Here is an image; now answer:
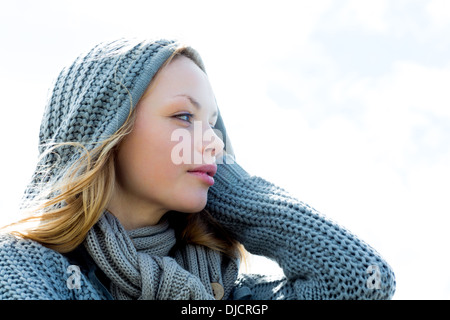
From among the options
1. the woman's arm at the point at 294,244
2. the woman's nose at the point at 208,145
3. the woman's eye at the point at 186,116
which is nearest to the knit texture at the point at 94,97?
the woman's eye at the point at 186,116

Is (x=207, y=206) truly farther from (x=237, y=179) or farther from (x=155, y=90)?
(x=155, y=90)

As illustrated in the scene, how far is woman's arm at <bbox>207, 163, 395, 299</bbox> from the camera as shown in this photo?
78.8 inches

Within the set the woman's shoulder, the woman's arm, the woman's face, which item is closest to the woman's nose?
the woman's face

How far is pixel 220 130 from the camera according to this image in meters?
2.65

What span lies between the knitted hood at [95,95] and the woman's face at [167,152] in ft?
0.25

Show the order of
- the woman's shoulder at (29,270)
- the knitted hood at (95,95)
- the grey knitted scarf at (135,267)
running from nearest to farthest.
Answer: the woman's shoulder at (29,270)
the grey knitted scarf at (135,267)
the knitted hood at (95,95)

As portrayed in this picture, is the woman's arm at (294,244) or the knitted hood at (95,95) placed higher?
the knitted hood at (95,95)

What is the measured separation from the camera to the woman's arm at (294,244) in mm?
2002

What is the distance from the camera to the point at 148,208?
7.52ft

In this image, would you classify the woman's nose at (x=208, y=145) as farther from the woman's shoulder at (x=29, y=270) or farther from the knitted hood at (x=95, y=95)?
the woman's shoulder at (x=29, y=270)

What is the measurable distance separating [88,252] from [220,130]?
924mm

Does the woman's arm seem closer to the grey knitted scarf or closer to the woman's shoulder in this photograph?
the grey knitted scarf

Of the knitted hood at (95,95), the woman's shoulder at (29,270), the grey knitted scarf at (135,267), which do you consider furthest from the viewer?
the knitted hood at (95,95)

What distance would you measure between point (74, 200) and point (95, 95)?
0.43 meters
